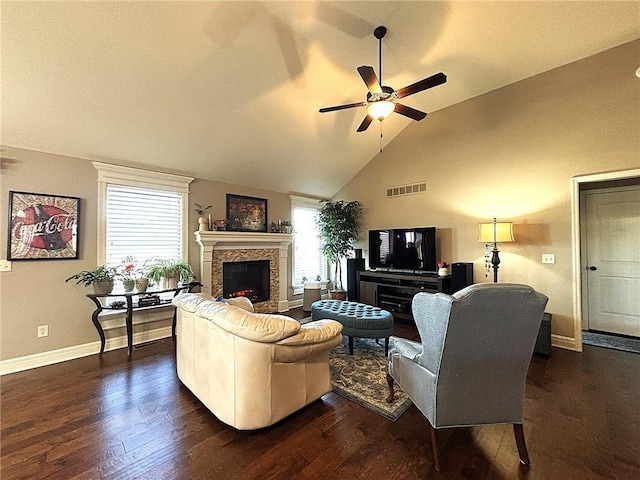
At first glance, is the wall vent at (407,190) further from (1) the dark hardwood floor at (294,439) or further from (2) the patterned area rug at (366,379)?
(1) the dark hardwood floor at (294,439)

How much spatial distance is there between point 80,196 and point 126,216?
534 millimetres

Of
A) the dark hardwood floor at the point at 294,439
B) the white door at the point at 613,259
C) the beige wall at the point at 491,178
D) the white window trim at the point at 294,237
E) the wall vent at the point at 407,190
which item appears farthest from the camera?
the white window trim at the point at 294,237

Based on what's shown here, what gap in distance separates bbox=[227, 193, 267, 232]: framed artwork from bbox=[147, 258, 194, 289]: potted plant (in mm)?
1251

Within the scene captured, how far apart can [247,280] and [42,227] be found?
9.40ft

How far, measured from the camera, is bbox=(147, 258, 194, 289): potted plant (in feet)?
12.0

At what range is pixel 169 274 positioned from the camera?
12.2 ft

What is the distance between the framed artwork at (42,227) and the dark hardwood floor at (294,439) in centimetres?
136

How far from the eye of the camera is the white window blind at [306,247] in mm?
6090

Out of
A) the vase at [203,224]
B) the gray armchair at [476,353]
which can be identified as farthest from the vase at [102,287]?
the gray armchair at [476,353]

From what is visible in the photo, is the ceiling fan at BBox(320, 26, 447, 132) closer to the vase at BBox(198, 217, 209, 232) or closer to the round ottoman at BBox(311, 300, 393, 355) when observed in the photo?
the round ottoman at BBox(311, 300, 393, 355)

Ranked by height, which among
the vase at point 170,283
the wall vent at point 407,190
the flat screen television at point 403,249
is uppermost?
the wall vent at point 407,190

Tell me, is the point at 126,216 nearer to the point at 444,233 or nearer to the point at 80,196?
the point at 80,196

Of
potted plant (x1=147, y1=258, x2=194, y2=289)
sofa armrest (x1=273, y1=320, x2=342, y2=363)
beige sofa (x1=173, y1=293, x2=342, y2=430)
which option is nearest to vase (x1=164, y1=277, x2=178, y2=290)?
potted plant (x1=147, y1=258, x2=194, y2=289)

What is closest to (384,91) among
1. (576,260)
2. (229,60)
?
(229,60)
